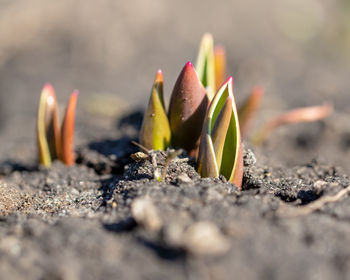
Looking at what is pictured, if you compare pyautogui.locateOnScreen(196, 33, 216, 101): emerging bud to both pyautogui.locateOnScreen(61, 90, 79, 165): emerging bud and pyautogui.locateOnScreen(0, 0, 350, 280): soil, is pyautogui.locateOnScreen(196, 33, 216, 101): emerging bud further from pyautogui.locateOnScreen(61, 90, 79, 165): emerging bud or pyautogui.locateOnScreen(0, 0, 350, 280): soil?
pyautogui.locateOnScreen(61, 90, 79, 165): emerging bud

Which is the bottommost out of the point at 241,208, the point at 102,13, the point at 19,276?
the point at 19,276

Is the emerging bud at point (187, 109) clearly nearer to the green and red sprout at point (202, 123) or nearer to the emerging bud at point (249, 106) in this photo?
the green and red sprout at point (202, 123)

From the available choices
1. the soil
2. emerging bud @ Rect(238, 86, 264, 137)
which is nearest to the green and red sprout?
the soil

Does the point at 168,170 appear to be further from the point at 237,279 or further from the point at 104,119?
the point at 104,119

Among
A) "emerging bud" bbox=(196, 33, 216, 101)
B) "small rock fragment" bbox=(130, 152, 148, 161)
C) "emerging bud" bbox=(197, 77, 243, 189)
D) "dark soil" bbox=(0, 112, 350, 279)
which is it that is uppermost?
"emerging bud" bbox=(196, 33, 216, 101)

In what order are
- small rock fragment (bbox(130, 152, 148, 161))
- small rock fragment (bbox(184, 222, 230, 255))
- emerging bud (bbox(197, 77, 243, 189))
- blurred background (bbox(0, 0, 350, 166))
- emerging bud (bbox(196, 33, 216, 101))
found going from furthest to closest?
blurred background (bbox(0, 0, 350, 166)), emerging bud (bbox(196, 33, 216, 101)), small rock fragment (bbox(130, 152, 148, 161)), emerging bud (bbox(197, 77, 243, 189)), small rock fragment (bbox(184, 222, 230, 255))

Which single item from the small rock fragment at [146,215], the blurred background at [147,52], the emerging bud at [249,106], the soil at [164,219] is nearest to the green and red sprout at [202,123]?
the soil at [164,219]

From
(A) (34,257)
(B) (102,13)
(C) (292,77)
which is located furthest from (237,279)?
(B) (102,13)

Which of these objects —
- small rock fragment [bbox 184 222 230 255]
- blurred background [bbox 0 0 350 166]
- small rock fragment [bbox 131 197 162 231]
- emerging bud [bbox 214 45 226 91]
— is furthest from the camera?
blurred background [bbox 0 0 350 166]
